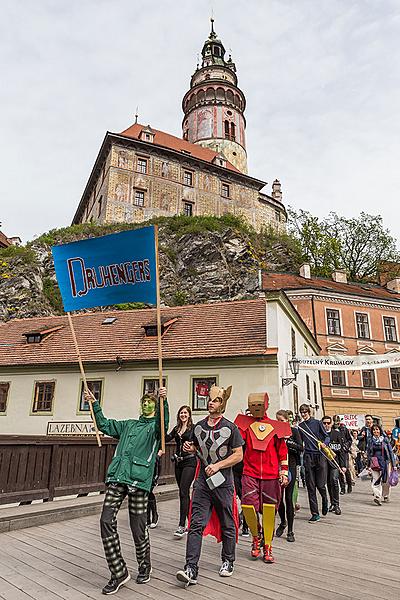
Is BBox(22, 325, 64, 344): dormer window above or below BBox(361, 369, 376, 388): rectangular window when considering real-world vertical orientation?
above

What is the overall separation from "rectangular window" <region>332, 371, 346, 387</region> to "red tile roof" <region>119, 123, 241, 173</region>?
112 ft

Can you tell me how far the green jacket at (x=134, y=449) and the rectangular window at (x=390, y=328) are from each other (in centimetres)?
3207

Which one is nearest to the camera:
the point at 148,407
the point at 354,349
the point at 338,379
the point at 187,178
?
the point at 148,407

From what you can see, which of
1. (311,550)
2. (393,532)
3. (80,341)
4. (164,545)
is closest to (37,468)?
(164,545)

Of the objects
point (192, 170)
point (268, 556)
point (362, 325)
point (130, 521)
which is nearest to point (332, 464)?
point (268, 556)

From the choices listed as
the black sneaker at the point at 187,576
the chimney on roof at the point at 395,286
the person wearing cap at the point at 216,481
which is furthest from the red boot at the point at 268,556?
the chimney on roof at the point at 395,286

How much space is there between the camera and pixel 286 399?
1709cm

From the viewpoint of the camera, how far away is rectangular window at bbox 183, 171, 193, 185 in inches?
2114

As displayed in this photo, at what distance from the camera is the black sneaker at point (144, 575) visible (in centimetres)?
460

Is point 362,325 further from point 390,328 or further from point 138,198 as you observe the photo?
point 138,198

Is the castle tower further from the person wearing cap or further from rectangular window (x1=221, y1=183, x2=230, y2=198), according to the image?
the person wearing cap

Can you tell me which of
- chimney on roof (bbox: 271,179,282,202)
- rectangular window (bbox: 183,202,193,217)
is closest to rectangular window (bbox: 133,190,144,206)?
rectangular window (bbox: 183,202,193,217)

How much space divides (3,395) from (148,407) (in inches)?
671

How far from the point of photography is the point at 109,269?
260 inches
